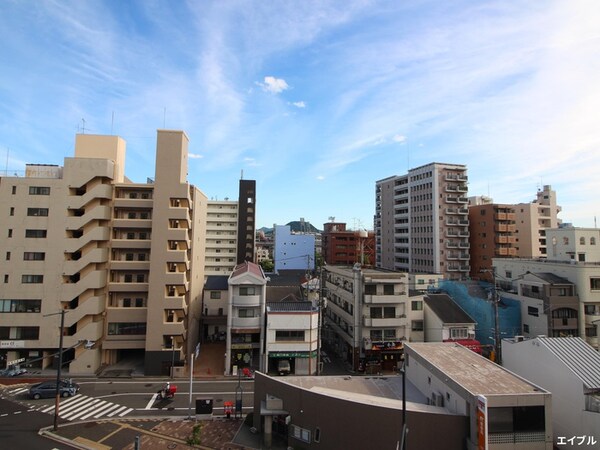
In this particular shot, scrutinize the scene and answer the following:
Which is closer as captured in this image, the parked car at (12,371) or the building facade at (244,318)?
the parked car at (12,371)

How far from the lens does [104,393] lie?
113 feet

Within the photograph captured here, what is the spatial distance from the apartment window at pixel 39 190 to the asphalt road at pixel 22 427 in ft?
73.3

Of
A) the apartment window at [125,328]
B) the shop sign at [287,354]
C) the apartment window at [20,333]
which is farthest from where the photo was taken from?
the apartment window at [125,328]

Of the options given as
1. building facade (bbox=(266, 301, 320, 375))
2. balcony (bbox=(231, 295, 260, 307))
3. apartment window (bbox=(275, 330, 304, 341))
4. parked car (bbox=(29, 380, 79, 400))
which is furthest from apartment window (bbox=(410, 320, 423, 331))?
Answer: parked car (bbox=(29, 380, 79, 400))

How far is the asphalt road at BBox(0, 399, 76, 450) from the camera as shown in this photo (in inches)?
959

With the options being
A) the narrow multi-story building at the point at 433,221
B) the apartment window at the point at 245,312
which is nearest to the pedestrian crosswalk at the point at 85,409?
the apartment window at the point at 245,312

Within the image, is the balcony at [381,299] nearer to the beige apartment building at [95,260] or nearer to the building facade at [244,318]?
the building facade at [244,318]

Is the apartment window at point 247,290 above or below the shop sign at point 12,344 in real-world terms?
above

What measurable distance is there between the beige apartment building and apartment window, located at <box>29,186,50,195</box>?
0.10 metres

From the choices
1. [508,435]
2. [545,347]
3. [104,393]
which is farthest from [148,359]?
[545,347]

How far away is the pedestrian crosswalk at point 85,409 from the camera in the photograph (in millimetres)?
29391

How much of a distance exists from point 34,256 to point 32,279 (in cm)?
265

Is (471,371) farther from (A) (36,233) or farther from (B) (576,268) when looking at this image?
(A) (36,233)

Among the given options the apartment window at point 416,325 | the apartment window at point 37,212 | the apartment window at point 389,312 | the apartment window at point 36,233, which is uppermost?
the apartment window at point 37,212
